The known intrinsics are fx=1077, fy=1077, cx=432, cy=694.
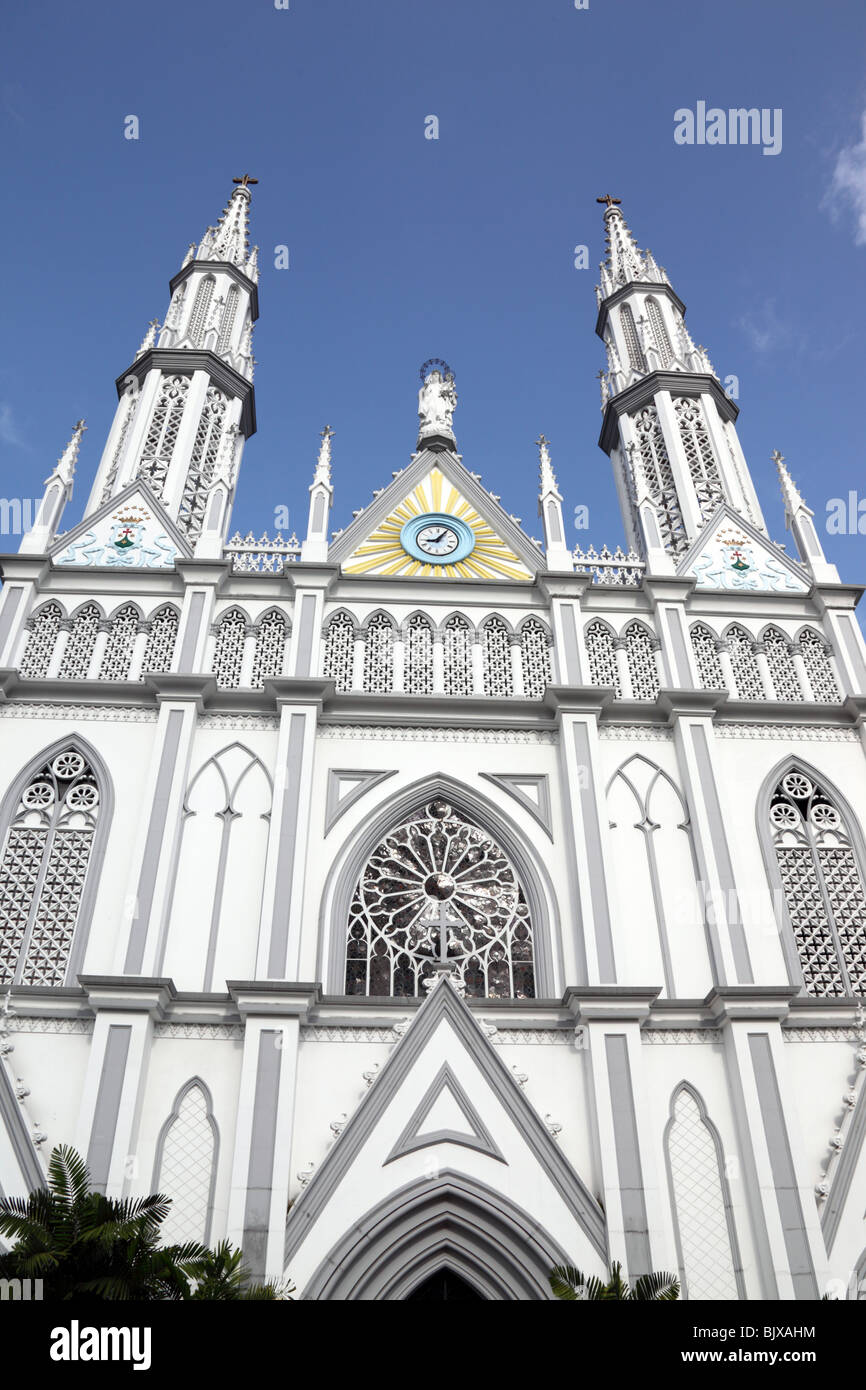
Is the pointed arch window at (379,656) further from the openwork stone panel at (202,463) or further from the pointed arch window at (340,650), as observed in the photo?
the openwork stone panel at (202,463)

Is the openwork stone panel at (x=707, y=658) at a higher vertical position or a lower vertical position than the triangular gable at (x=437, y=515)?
lower

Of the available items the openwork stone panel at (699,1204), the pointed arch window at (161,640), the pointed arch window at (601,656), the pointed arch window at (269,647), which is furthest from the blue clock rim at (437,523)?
the openwork stone panel at (699,1204)

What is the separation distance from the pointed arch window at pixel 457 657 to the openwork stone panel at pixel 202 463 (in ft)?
17.1

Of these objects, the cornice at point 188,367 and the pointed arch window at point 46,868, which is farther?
the cornice at point 188,367

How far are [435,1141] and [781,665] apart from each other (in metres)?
8.97

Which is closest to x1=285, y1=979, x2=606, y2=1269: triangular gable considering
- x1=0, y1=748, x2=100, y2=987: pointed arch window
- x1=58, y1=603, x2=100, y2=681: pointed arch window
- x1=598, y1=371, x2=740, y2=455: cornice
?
x1=0, y1=748, x2=100, y2=987: pointed arch window

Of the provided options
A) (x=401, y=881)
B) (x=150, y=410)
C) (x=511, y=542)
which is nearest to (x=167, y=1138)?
(x=401, y=881)

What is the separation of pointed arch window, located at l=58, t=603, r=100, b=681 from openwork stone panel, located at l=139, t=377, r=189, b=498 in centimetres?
334

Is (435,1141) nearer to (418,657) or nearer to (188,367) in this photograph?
(418,657)

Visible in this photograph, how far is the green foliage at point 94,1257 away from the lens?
7.52m

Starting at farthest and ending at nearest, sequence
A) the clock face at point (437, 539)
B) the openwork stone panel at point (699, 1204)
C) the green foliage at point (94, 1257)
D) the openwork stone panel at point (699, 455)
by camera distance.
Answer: the openwork stone panel at point (699, 455)
the clock face at point (437, 539)
the openwork stone panel at point (699, 1204)
the green foliage at point (94, 1257)

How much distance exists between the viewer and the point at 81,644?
52.8ft

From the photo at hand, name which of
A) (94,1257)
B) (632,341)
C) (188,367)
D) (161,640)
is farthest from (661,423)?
(94,1257)
